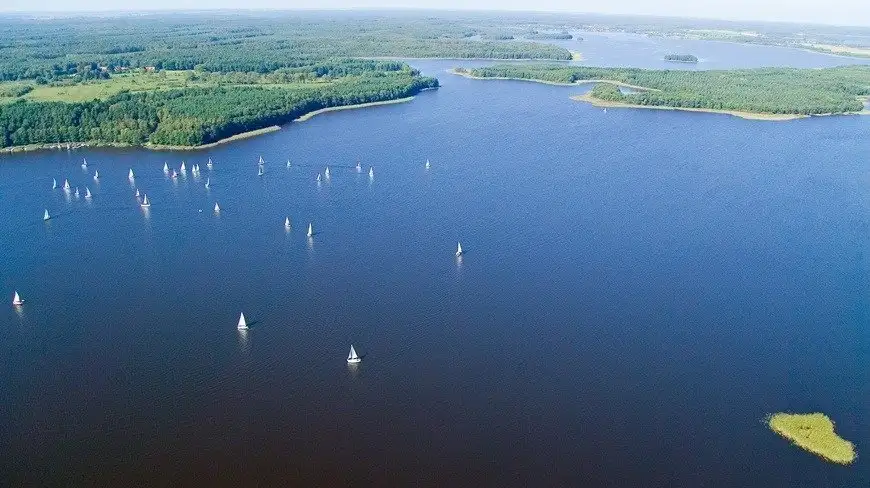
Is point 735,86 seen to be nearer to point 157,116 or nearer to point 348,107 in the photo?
point 348,107

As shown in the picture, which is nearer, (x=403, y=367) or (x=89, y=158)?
(x=403, y=367)

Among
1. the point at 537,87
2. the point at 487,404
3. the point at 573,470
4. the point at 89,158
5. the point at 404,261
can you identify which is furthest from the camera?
the point at 537,87

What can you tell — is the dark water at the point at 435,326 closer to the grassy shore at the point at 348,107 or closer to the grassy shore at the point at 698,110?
the grassy shore at the point at 348,107

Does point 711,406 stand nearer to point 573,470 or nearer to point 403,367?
point 573,470

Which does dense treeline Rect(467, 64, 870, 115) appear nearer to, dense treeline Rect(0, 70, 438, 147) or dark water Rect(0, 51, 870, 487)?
dark water Rect(0, 51, 870, 487)

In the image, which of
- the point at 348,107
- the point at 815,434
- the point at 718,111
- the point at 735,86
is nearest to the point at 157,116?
the point at 348,107

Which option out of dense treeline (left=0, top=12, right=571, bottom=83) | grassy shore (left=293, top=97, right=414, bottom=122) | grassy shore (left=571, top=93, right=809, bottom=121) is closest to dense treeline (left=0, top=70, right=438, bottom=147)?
grassy shore (left=293, top=97, right=414, bottom=122)

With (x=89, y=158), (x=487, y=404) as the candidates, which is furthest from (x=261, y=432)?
(x=89, y=158)
